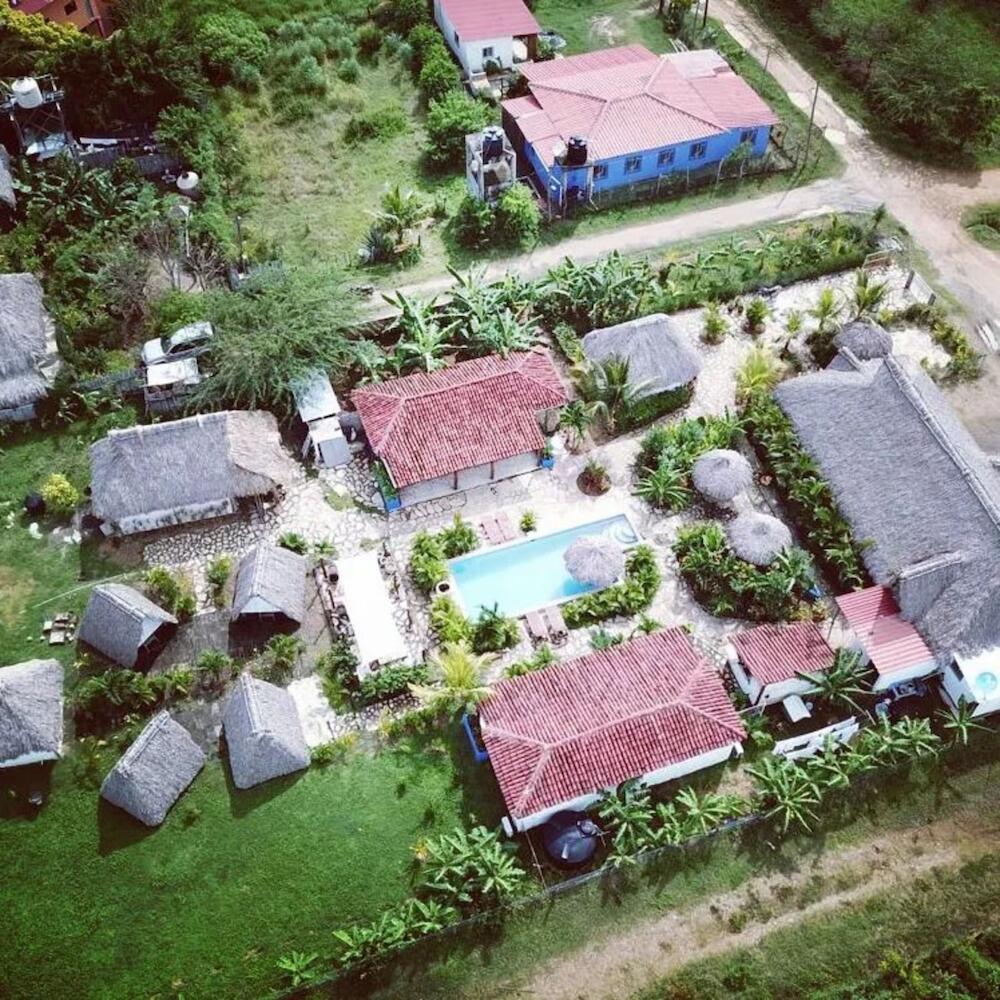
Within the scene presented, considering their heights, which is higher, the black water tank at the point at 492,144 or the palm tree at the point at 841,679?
the black water tank at the point at 492,144

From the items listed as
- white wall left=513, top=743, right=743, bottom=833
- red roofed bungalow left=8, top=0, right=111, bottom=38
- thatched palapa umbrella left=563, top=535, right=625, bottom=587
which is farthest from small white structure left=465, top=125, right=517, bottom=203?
white wall left=513, top=743, right=743, bottom=833

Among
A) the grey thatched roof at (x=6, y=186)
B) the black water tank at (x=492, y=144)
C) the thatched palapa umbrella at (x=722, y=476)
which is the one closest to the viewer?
the thatched palapa umbrella at (x=722, y=476)

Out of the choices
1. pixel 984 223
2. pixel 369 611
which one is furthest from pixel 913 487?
pixel 984 223

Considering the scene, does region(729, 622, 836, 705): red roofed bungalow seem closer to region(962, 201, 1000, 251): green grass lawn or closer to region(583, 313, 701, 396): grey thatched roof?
region(583, 313, 701, 396): grey thatched roof

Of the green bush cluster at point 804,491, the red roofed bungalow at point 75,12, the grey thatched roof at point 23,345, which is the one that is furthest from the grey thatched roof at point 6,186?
the green bush cluster at point 804,491

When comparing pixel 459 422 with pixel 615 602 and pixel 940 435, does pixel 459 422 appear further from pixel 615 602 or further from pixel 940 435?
pixel 940 435

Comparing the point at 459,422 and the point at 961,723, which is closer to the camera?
the point at 961,723

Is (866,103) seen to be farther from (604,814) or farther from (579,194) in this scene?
(604,814)

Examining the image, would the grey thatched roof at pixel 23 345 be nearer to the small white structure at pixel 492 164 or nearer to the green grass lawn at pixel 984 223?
the small white structure at pixel 492 164
